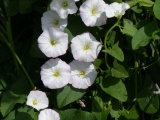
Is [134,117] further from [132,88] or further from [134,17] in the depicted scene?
[134,17]

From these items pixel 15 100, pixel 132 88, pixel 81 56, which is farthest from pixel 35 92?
pixel 132 88

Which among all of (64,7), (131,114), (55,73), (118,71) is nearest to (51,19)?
(64,7)

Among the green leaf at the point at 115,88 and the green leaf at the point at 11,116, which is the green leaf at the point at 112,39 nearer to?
the green leaf at the point at 115,88

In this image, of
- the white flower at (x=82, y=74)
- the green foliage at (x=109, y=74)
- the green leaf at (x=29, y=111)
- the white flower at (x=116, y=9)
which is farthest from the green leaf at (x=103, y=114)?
the white flower at (x=116, y=9)

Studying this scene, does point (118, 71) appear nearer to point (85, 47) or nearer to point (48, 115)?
point (85, 47)

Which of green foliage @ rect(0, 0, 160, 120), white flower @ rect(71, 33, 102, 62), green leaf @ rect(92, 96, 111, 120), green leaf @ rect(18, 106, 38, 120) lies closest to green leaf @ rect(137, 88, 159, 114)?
green foliage @ rect(0, 0, 160, 120)

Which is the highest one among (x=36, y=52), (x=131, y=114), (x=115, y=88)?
(x=36, y=52)

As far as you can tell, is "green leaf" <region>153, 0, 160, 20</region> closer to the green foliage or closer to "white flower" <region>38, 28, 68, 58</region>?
the green foliage
